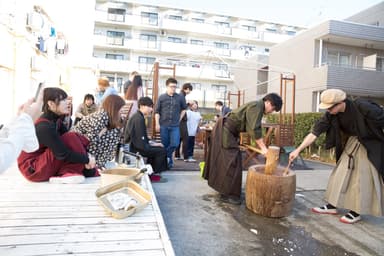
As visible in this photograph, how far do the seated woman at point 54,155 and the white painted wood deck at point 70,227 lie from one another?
20cm

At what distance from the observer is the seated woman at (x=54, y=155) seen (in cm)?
232

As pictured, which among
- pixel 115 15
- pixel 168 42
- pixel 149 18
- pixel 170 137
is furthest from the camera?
pixel 168 42

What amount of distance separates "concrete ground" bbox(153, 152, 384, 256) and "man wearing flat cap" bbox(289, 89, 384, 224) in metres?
0.24

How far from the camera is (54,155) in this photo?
7.70ft

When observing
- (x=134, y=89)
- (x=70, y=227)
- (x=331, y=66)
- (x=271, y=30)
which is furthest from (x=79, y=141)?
(x=271, y=30)

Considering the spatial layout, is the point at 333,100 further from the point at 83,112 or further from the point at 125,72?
the point at 125,72

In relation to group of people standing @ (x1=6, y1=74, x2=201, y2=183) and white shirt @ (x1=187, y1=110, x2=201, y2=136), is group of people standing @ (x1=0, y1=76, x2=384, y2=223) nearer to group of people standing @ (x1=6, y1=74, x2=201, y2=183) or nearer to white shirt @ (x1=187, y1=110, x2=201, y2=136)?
group of people standing @ (x1=6, y1=74, x2=201, y2=183)

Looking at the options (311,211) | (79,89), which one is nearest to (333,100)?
(311,211)

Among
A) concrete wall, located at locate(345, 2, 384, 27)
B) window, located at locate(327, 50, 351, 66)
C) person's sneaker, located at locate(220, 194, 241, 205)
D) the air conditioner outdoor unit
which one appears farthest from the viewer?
concrete wall, located at locate(345, 2, 384, 27)

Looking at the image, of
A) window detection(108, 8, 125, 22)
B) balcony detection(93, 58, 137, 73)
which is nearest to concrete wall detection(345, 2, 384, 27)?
balcony detection(93, 58, 137, 73)

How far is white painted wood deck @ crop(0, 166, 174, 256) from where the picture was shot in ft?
4.63

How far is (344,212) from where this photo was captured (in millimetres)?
3236

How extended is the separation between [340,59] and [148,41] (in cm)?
1599

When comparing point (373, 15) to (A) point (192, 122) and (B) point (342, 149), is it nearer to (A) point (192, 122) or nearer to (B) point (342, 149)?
(A) point (192, 122)
